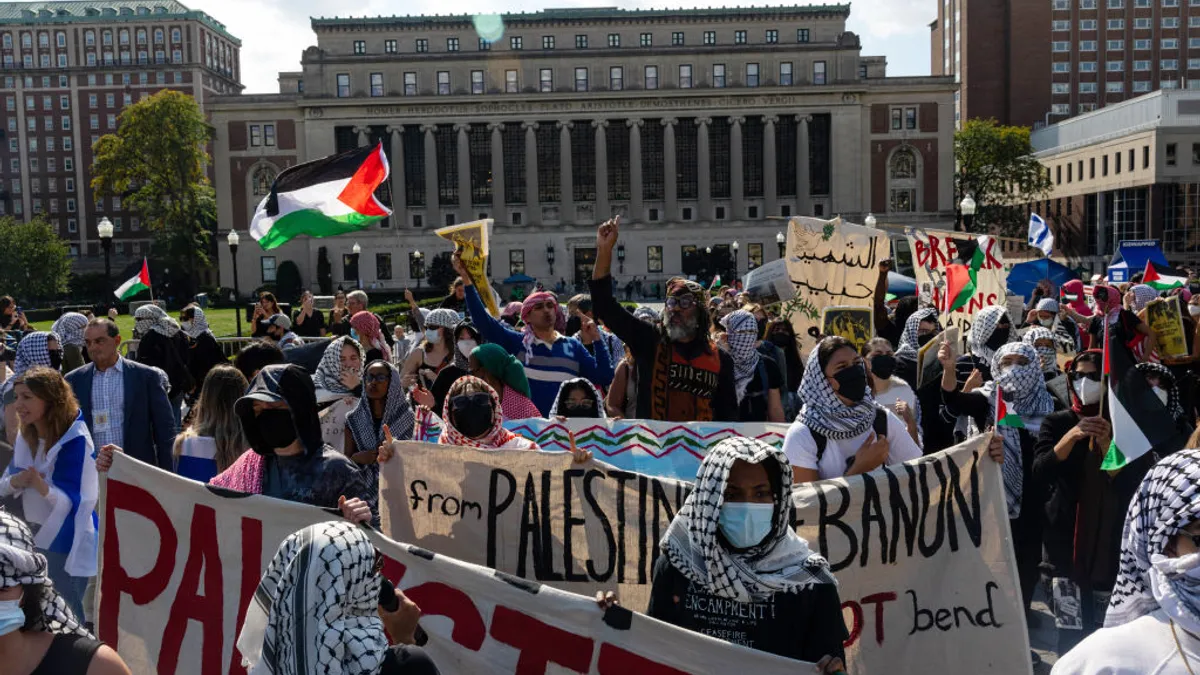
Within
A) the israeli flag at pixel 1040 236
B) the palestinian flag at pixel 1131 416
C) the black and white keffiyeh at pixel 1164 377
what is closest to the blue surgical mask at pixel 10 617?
the palestinian flag at pixel 1131 416

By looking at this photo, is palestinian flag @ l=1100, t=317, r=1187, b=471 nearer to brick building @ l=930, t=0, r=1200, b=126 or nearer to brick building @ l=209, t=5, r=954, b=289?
brick building @ l=209, t=5, r=954, b=289

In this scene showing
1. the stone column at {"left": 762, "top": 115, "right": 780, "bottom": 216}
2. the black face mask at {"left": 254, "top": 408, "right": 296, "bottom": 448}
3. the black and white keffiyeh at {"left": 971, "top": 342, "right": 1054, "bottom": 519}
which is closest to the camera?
the black face mask at {"left": 254, "top": 408, "right": 296, "bottom": 448}

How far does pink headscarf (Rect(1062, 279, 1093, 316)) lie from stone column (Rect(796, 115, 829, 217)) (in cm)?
6831

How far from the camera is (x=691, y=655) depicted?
3.95 meters

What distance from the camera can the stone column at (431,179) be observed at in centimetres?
8838

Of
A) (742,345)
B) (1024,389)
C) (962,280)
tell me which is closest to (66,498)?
(742,345)

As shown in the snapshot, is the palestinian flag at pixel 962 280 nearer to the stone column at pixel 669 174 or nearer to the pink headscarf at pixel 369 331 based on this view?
the pink headscarf at pixel 369 331

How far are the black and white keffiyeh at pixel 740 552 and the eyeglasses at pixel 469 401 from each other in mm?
2334

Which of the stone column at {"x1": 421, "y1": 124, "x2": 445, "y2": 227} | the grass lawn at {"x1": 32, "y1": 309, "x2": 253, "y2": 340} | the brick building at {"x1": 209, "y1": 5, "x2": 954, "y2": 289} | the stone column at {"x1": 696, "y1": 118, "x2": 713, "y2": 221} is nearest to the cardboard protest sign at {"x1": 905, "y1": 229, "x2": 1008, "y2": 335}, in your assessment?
the grass lawn at {"x1": 32, "y1": 309, "x2": 253, "y2": 340}

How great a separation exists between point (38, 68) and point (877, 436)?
14306 cm

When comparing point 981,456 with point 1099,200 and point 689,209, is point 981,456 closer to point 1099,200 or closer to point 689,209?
point 1099,200

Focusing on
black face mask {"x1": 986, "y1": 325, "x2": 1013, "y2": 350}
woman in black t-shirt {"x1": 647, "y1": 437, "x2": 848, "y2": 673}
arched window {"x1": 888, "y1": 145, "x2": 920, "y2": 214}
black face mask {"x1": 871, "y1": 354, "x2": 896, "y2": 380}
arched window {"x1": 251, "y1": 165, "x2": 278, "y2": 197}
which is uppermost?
arched window {"x1": 251, "y1": 165, "x2": 278, "y2": 197}

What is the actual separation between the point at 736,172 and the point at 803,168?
508cm

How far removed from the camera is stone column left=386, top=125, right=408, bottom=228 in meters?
87.7
